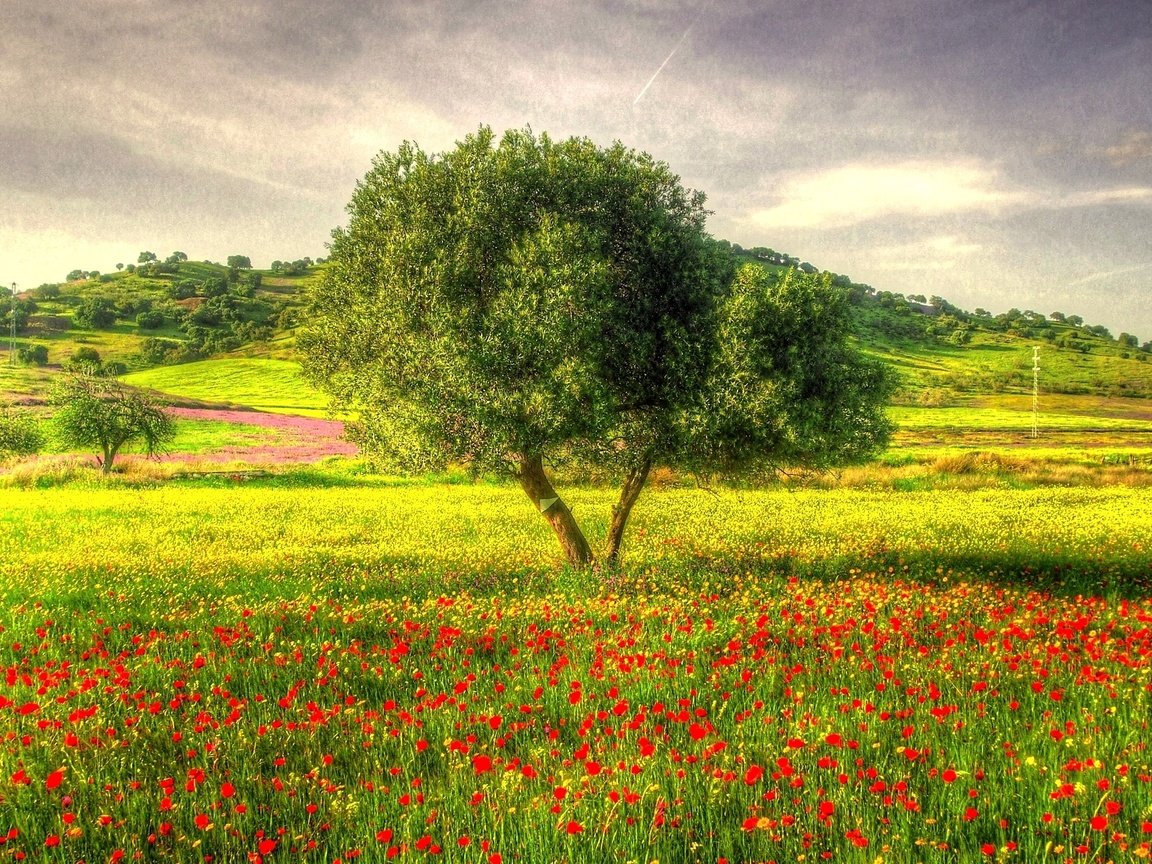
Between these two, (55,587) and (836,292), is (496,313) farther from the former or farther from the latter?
(55,587)

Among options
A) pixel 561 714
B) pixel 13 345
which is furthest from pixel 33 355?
pixel 561 714

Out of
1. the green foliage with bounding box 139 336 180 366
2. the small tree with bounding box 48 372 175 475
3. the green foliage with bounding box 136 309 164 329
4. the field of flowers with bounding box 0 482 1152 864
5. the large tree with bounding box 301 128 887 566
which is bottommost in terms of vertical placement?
the field of flowers with bounding box 0 482 1152 864

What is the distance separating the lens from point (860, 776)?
5.24 metres

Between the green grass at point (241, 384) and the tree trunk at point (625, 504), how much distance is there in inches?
2534

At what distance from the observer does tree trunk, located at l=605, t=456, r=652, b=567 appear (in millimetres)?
16438

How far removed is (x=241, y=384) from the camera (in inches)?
3834

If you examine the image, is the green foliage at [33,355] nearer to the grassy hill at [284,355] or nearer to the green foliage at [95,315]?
the grassy hill at [284,355]

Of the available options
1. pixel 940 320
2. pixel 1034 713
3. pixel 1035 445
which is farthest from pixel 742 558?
pixel 940 320

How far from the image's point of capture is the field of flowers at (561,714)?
473cm

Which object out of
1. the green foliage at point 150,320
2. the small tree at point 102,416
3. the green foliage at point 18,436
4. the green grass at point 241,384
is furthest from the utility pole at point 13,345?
the small tree at point 102,416

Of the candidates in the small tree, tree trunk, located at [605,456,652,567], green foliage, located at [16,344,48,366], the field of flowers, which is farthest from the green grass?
the field of flowers

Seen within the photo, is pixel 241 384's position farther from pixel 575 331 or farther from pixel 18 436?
pixel 575 331

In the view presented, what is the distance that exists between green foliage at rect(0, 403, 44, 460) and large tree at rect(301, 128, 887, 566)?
1396 inches

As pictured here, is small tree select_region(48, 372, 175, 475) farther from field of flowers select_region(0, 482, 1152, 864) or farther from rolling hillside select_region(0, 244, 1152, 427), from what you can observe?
rolling hillside select_region(0, 244, 1152, 427)
